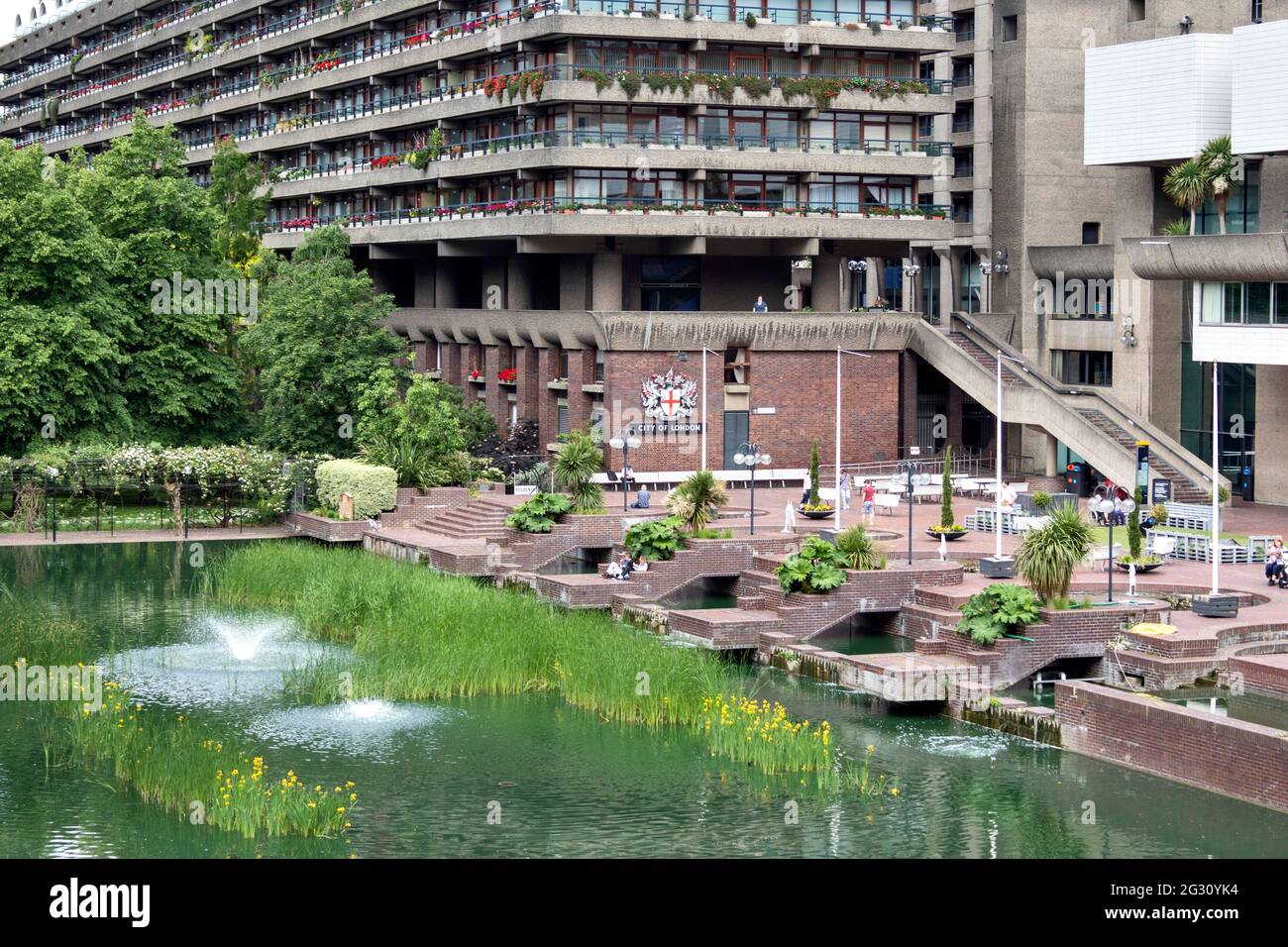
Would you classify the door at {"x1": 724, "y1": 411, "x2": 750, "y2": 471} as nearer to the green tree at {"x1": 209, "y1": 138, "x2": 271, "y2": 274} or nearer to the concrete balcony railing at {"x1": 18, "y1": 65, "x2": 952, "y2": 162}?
the concrete balcony railing at {"x1": 18, "y1": 65, "x2": 952, "y2": 162}

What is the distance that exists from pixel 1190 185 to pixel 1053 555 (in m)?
27.1

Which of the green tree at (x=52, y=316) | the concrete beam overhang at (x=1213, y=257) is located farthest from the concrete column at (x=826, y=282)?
the green tree at (x=52, y=316)

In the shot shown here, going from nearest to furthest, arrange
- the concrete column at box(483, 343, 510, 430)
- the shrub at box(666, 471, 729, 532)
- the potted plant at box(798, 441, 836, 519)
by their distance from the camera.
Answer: the shrub at box(666, 471, 729, 532)
the potted plant at box(798, 441, 836, 519)
the concrete column at box(483, 343, 510, 430)

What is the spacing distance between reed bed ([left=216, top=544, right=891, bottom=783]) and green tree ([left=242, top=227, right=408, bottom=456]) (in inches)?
893

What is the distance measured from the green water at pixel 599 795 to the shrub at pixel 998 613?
287cm

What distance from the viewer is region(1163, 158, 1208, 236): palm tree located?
6400cm

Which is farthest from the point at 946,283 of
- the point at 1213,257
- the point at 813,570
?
the point at 813,570

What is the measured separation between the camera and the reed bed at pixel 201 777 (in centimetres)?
2917

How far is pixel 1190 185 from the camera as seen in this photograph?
64375 mm

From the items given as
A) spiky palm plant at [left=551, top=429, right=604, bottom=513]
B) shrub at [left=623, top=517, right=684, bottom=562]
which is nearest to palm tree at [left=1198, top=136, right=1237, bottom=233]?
spiky palm plant at [left=551, top=429, right=604, bottom=513]

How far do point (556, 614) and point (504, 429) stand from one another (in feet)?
130

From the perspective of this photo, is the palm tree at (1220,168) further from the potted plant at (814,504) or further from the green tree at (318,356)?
the green tree at (318,356)
